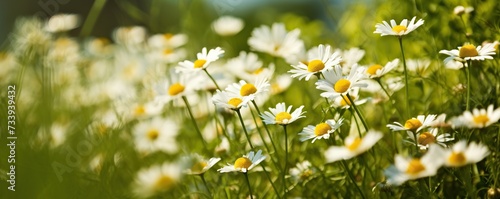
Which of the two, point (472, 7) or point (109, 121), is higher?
point (472, 7)

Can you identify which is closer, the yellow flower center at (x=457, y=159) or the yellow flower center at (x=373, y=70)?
the yellow flower center at (x=457, y=159)

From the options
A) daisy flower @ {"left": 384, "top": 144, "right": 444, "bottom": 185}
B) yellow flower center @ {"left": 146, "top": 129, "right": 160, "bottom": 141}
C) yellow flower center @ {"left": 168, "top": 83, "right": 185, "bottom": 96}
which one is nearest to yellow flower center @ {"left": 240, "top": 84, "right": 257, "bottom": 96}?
yellow flower center @ {"left": 168, "top": 83, "right": 185, "bottom": 96}

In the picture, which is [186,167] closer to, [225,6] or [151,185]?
[151,185]

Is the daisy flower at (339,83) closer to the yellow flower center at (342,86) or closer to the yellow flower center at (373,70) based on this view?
the yellow flower center at (342,86)

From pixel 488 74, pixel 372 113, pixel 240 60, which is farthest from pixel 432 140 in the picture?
pixel 240 60

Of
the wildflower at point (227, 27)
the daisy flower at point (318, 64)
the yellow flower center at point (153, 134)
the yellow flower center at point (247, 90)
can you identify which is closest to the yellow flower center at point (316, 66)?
the daisy flower at point (318, 64)

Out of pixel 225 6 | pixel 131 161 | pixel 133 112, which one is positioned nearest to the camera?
pixel 131 161

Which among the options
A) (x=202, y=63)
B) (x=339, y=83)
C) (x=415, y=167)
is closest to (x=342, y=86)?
(x=339, y=83)
